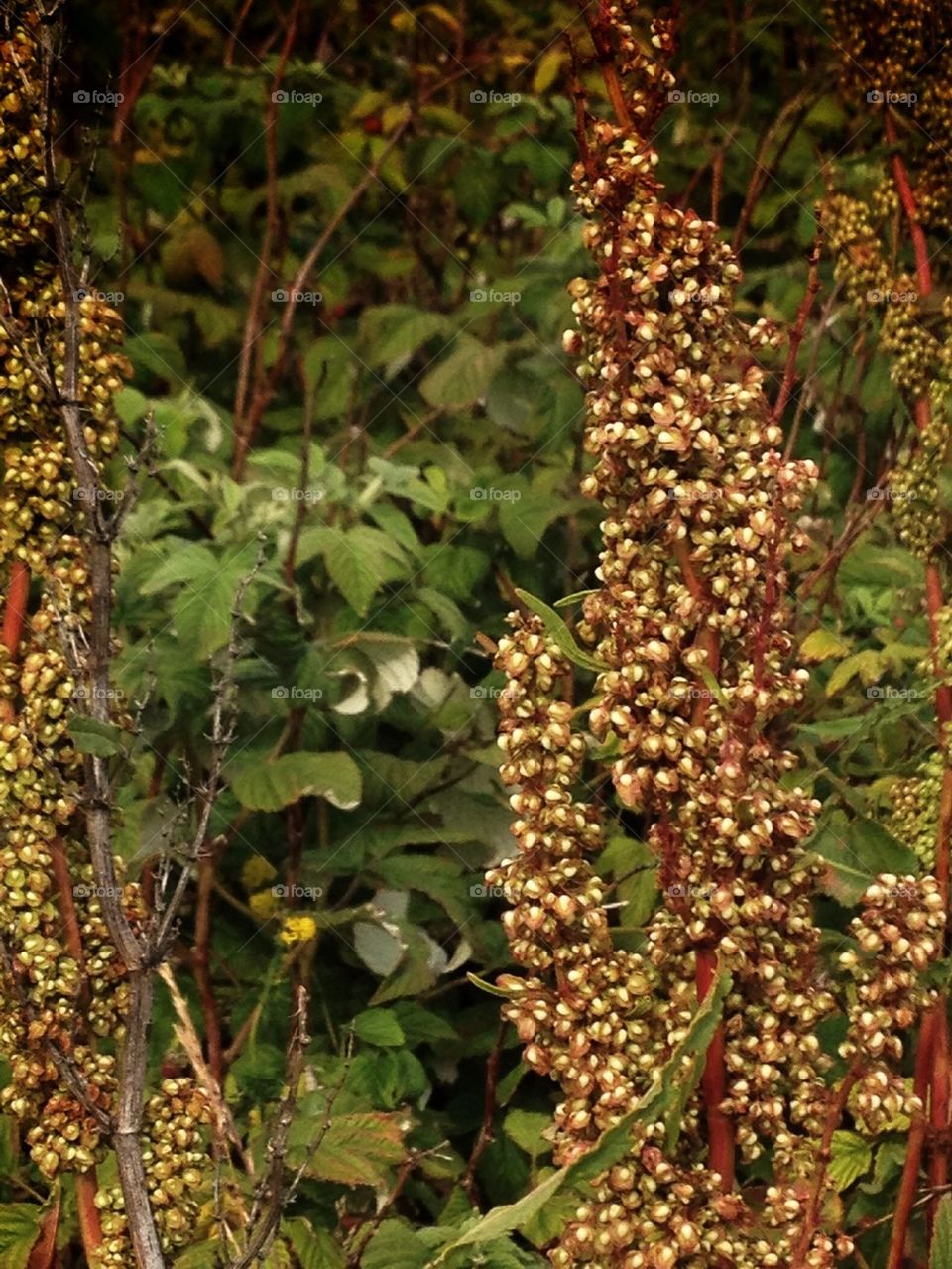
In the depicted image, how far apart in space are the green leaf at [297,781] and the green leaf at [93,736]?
0.42 metres

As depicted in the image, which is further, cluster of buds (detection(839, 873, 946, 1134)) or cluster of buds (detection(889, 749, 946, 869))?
cluster of buds (detection(889, 749, 946, 869))

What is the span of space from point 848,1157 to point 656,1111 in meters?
0.43

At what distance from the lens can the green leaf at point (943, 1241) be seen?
3.38 ft

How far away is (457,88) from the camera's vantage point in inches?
104

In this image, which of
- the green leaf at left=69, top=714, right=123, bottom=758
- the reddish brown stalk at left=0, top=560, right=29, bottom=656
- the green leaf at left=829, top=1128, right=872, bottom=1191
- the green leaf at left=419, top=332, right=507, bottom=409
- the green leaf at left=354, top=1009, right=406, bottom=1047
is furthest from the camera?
the green leaf at left=419, top=332, right=507, bottom=409

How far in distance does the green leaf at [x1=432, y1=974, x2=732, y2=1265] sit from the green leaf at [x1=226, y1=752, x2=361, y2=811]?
569mm

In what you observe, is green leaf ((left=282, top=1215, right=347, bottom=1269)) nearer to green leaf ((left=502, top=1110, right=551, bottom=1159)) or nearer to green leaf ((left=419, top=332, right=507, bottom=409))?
green leaf ((left=502, top=1110, right=551, bottom=1159))

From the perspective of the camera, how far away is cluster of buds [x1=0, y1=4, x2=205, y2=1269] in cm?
102

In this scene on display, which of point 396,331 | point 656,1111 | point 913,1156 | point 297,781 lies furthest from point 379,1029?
point 396,331

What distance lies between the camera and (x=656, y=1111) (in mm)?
829

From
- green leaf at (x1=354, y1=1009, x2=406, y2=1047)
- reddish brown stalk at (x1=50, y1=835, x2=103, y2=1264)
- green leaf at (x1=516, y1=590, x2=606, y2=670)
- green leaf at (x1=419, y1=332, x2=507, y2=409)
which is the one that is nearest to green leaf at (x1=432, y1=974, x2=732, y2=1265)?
green leaf at (x1=516, y1=590, x2=606, y2=670)

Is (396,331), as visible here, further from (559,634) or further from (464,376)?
(559,634)

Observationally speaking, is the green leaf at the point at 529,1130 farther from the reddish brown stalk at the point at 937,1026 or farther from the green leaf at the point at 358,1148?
the reddish brown stalk at the point at 937,1026

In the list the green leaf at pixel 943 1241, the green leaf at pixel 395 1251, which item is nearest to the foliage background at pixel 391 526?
the green leaf at pixel 395 1251
